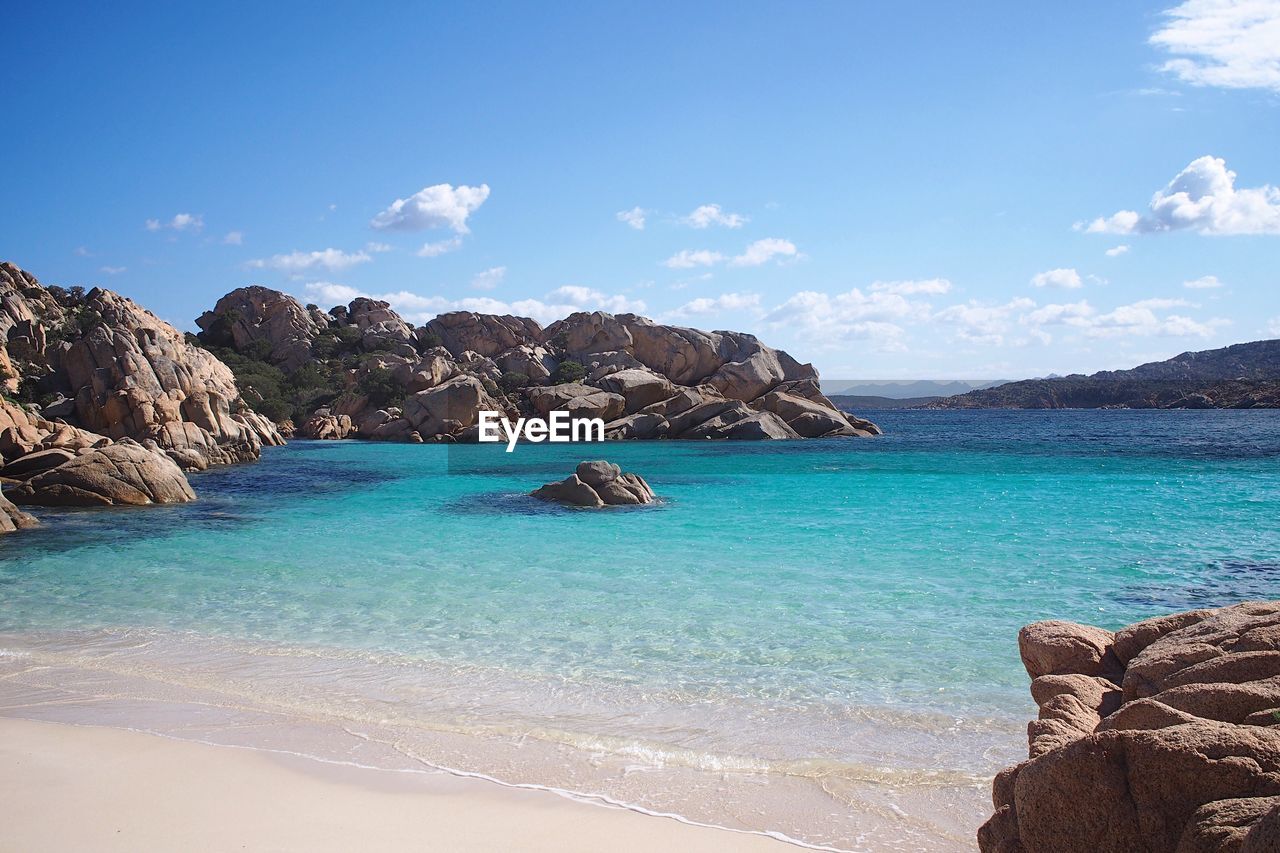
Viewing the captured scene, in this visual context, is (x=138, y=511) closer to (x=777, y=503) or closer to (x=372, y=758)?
(x=777, y=503)

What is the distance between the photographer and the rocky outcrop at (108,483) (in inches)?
870

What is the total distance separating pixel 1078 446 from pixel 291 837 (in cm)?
5333

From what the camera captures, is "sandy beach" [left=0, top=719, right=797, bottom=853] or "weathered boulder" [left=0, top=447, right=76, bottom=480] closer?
"sandy beach" [left=0, top=719, right=797, bottom=853]

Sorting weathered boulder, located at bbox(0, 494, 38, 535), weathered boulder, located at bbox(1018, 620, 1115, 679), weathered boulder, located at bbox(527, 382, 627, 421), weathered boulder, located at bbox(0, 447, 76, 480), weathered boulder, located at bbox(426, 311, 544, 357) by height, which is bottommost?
weathered boulder, located at bbox(0, 494, 38, 535)

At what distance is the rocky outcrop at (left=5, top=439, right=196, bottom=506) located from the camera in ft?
72.5

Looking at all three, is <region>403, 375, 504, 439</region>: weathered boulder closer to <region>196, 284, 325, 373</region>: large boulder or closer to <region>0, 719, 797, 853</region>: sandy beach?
<region>196, 284, 325, 373</region>: large boulder

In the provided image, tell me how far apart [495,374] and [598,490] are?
175ft

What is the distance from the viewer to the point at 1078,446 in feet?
162

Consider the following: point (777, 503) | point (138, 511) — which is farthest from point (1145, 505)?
point (138, 511)

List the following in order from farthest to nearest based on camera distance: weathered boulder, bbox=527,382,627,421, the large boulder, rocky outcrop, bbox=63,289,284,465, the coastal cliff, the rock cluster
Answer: the large boulder < weathered boulder, bbox=527,382,627,421 < the coastal cliff < rocky outcrop, bbox=63,289,284,465 < the rock cluster

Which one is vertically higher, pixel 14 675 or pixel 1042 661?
pixel 1042 661

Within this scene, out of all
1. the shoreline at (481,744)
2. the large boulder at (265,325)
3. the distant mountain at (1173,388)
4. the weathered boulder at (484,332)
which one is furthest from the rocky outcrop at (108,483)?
the distant mountain at (1173,388)

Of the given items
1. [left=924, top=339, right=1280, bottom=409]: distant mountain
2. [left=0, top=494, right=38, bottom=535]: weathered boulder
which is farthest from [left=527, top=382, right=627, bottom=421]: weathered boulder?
[left=924, top=339, right=1280, bottom=409]: distant mountain

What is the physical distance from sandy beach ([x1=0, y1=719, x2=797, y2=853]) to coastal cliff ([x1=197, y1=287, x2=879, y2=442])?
168 ft
